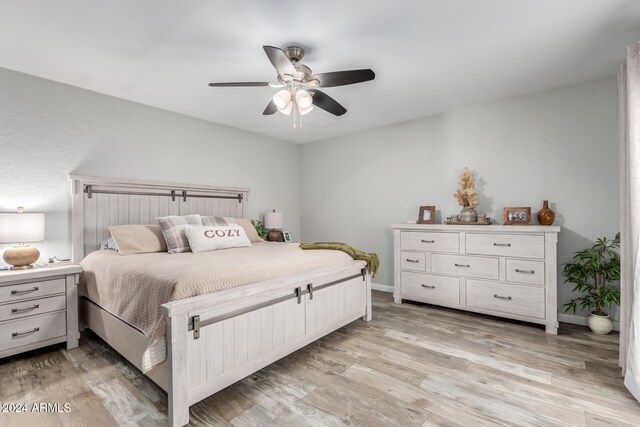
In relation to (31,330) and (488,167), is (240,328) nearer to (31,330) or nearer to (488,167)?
(31,330)

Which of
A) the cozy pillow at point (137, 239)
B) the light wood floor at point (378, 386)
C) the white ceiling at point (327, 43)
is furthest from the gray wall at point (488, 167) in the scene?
the cozy pillow at point (137, 239)

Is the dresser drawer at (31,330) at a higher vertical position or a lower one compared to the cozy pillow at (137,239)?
lower

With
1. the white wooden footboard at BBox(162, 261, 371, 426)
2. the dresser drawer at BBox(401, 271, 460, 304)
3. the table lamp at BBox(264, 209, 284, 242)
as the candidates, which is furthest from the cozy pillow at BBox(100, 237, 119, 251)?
the dresser drawer at BBox(401, 271, 460, 304)

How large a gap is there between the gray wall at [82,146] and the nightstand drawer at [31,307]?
0.68 metres

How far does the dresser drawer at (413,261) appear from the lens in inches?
145

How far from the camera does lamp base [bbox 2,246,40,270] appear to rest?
8.07 feet

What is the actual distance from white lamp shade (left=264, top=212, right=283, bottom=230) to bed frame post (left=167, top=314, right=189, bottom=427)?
119 inches

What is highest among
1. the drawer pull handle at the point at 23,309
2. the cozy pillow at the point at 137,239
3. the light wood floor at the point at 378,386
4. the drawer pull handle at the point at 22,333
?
the cozy pillow at the point at 137,239

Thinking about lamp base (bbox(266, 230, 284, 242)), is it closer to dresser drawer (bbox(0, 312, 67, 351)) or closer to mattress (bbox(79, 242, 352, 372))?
mattress (bbox(79, 242, 352, 372))

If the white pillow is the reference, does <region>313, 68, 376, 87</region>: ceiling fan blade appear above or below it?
above

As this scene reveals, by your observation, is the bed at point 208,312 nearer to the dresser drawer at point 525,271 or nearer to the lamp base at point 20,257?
the lamp base at point 20,257

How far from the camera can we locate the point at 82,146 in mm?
3152

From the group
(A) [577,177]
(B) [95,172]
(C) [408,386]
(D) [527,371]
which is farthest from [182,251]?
(A) [577,177]

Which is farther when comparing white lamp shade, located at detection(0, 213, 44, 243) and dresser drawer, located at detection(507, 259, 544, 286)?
dresser drawer, located at detection(507, 259, 544, 286)
